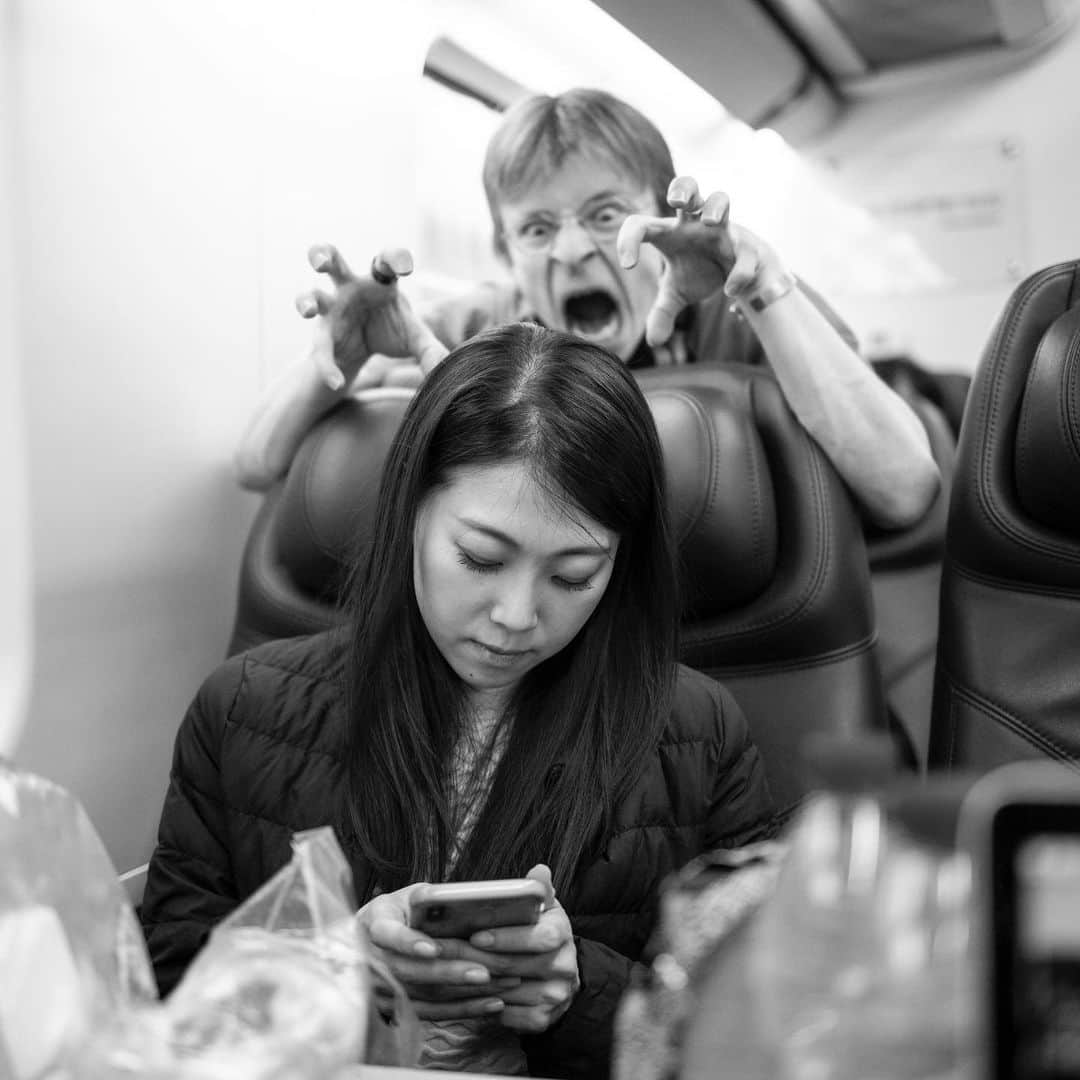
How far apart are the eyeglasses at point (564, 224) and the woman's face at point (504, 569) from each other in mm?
1011

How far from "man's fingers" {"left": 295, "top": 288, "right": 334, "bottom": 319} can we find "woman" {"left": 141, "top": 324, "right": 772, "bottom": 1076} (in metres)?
0.46

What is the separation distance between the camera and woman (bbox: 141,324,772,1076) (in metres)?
1.27

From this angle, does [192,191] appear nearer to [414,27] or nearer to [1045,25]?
[414,27]

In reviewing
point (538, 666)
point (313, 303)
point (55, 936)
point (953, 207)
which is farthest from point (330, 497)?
point (953, 207)

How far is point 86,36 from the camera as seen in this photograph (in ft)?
5.44

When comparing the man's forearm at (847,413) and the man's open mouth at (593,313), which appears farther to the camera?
the man's open mouth at (593,313)

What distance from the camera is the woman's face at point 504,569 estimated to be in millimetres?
1244

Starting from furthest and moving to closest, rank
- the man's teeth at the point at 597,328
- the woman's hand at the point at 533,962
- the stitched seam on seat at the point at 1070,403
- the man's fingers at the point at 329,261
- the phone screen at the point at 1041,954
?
1. the man's teeth at the point at 597,328
2. the man's fingers at the point at 329,261
3. the stitched seam on seat at the point at 1070,403
4. the woman's hand at the point at 533,962
5. the phone screen at the point at 1041,954

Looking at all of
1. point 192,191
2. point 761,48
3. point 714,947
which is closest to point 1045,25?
point 761,48

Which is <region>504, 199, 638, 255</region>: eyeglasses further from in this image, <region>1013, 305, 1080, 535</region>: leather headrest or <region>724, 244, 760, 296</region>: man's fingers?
<region>1013, 305, 1080, 535</region>: leather headrest

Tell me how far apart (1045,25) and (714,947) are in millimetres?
3922

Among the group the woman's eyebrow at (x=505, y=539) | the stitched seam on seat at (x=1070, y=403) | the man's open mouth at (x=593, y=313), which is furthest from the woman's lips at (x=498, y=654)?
the man's open mouth at (x=593, y=313)

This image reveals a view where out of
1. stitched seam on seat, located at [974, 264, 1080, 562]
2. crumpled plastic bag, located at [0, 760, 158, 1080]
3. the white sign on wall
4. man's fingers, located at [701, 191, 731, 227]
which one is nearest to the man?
man's fingers, located at [701, 191, 731, 227]

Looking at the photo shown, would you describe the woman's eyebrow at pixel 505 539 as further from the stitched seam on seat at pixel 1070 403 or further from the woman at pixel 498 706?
the stitched seam on seat at pixel 1070 403
